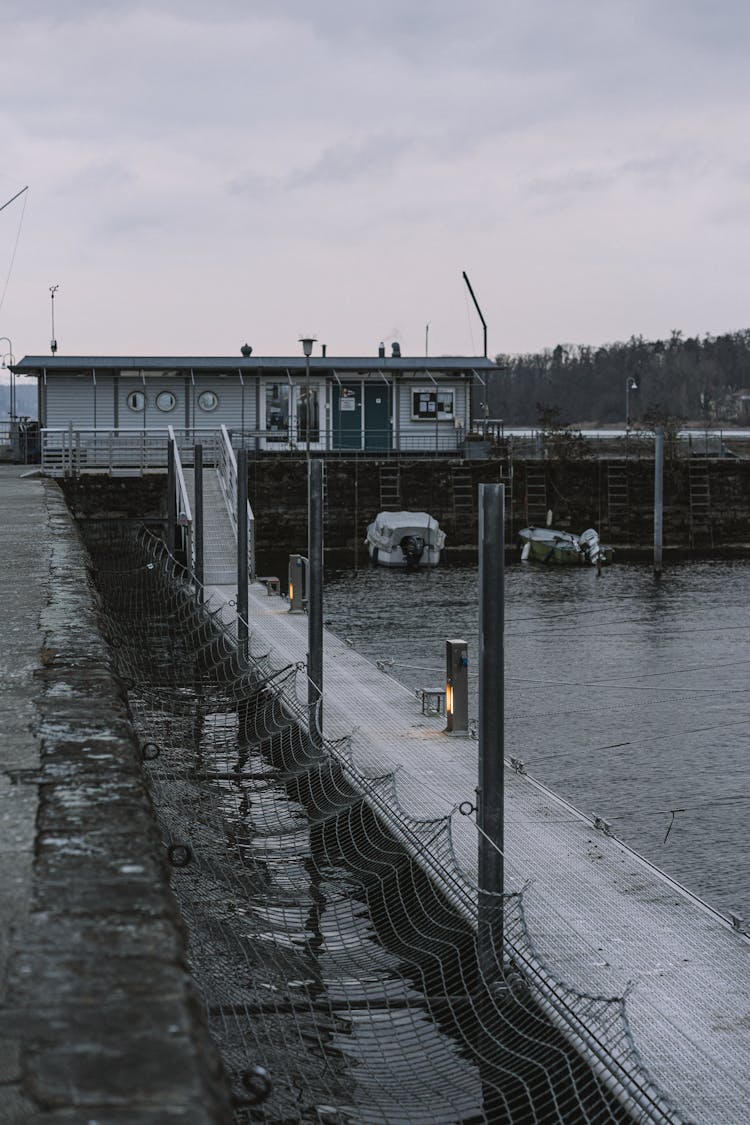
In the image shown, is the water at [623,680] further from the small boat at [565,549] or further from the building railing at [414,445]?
the building railing at [414,445]

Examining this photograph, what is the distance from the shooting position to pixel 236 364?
5097 cm

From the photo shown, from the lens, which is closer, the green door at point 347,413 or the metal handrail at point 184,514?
the metal handrail at point 184,514

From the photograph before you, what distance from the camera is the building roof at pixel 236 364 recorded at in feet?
165

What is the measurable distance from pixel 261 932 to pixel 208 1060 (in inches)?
256

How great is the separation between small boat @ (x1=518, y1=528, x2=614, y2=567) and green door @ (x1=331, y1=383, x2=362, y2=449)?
378 inches

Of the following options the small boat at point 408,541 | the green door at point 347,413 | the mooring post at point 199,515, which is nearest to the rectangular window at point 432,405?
the green door at point 347,413

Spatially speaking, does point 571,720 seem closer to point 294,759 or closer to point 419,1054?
point 294,759

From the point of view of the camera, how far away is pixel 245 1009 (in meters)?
6.59

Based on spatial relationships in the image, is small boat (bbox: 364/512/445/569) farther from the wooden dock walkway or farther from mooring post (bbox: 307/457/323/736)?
the wooden dock walkway

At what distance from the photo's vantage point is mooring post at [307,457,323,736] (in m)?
14.3

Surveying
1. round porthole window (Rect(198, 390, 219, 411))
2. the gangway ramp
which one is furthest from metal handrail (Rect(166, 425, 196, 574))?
round porthole window (Rect(198, 390, 219, 411))

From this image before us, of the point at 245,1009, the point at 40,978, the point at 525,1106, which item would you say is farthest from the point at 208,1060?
the point at 525,1106

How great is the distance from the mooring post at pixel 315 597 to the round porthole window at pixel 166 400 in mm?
36975

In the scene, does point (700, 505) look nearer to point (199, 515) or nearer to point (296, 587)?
point (199, 515)
